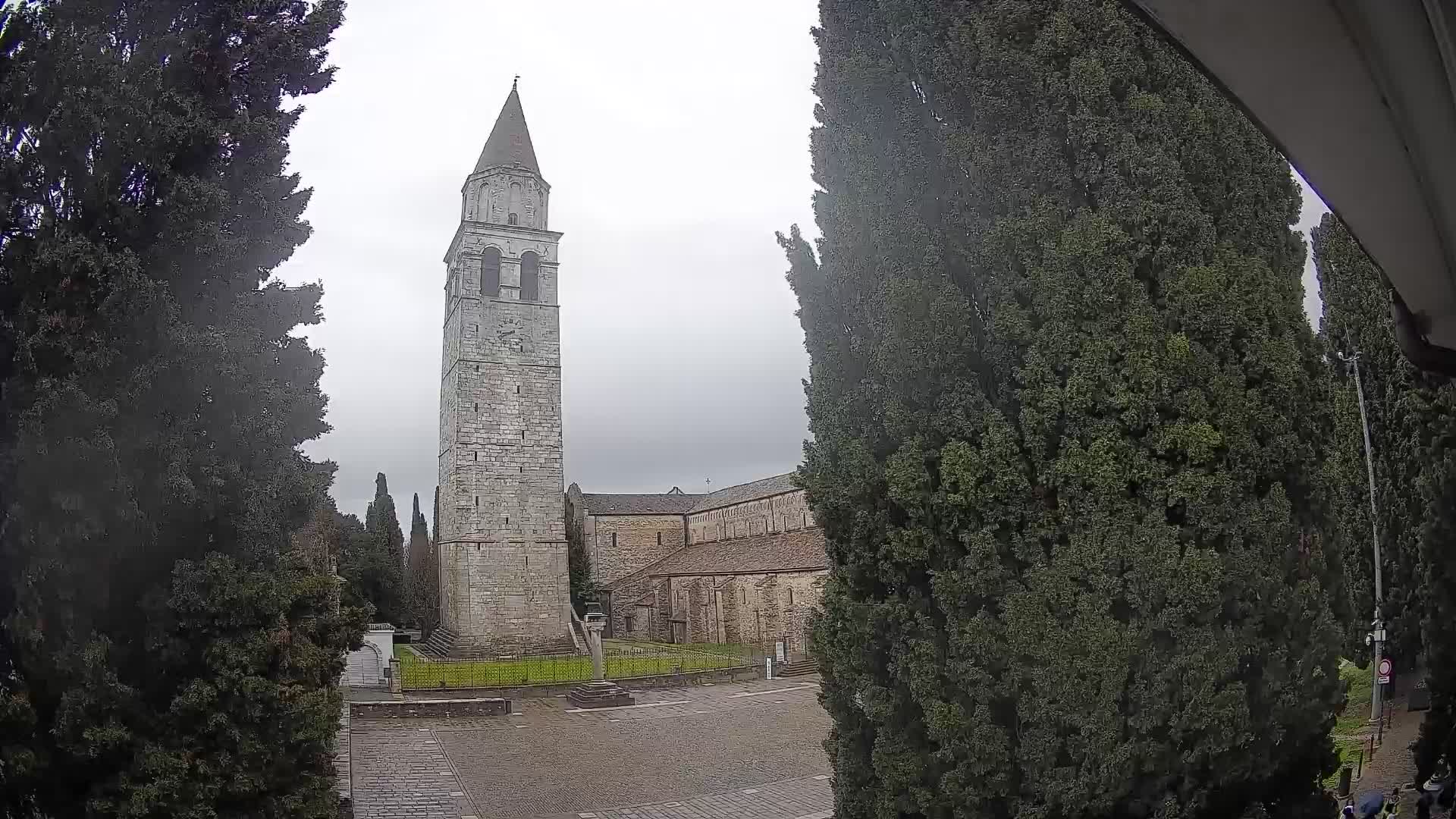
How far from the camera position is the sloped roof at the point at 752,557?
108 feet

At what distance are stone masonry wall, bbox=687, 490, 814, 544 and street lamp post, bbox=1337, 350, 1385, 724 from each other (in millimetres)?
22142

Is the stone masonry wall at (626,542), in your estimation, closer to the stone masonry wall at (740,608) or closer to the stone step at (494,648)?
the stone masonry wall at (740,608)

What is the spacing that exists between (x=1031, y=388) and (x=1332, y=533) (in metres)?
2.02


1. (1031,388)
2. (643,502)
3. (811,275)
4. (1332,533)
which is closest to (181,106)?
(811,275)

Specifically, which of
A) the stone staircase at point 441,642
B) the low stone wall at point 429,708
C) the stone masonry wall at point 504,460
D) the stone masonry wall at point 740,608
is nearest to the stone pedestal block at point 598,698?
the low stone wall at point 429,708

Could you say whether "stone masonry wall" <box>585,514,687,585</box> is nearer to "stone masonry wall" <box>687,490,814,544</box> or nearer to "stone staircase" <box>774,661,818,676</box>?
"stone masonry wall" <box>687,490,814,544</box>

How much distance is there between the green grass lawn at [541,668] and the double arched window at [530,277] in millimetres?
13814

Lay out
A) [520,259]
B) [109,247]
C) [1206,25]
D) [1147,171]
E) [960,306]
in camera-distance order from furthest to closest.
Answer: [520,259], [109,247], [960,306], [1147,171], [1206,25]

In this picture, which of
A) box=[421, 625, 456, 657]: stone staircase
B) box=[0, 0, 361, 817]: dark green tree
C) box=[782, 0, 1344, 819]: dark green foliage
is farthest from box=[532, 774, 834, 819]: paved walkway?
box=[421, 625, 456, 657]: stone staircase

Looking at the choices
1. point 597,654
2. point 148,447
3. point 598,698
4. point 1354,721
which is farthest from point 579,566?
point 148,447

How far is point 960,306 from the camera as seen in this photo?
5883 millimetres

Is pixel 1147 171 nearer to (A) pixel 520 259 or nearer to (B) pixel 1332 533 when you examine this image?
(B) pixel 1332 533

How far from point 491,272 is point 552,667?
15.3m

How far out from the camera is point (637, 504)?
51.4 m
